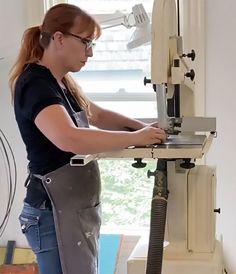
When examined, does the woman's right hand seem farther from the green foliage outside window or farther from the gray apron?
the green foliage outside window

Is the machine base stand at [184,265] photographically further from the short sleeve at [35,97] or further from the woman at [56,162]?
the short sleeve at [35,97]

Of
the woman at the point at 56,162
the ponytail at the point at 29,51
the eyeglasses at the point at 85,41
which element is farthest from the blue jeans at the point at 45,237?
the eyeglasses at the point at 85,41

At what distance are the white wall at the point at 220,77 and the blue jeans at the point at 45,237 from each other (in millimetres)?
1141

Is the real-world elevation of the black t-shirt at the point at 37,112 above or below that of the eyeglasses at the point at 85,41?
below

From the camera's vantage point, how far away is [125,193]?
2793mm

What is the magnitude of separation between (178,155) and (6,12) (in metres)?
1.64

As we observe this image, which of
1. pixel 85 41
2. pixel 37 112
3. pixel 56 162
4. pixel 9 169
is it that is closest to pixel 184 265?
pixel 56 162

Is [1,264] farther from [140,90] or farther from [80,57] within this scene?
[80,57]

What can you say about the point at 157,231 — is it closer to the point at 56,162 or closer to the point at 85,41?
the point at 56,162

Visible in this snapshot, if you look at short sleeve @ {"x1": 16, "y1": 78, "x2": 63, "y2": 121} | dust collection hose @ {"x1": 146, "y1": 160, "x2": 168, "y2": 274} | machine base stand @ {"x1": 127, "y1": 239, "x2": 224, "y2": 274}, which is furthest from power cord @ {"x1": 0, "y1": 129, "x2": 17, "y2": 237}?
dust collection hose @ {"x1": 146, "y1": 160, "x2": 168, "y2": 274}

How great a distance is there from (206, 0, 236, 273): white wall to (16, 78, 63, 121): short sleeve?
3.76 feet

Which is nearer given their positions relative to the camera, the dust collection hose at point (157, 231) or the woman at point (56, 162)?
the dust collection hose at point (157, 231)

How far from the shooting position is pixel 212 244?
1.60 m

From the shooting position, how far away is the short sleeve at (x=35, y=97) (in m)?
1.50
